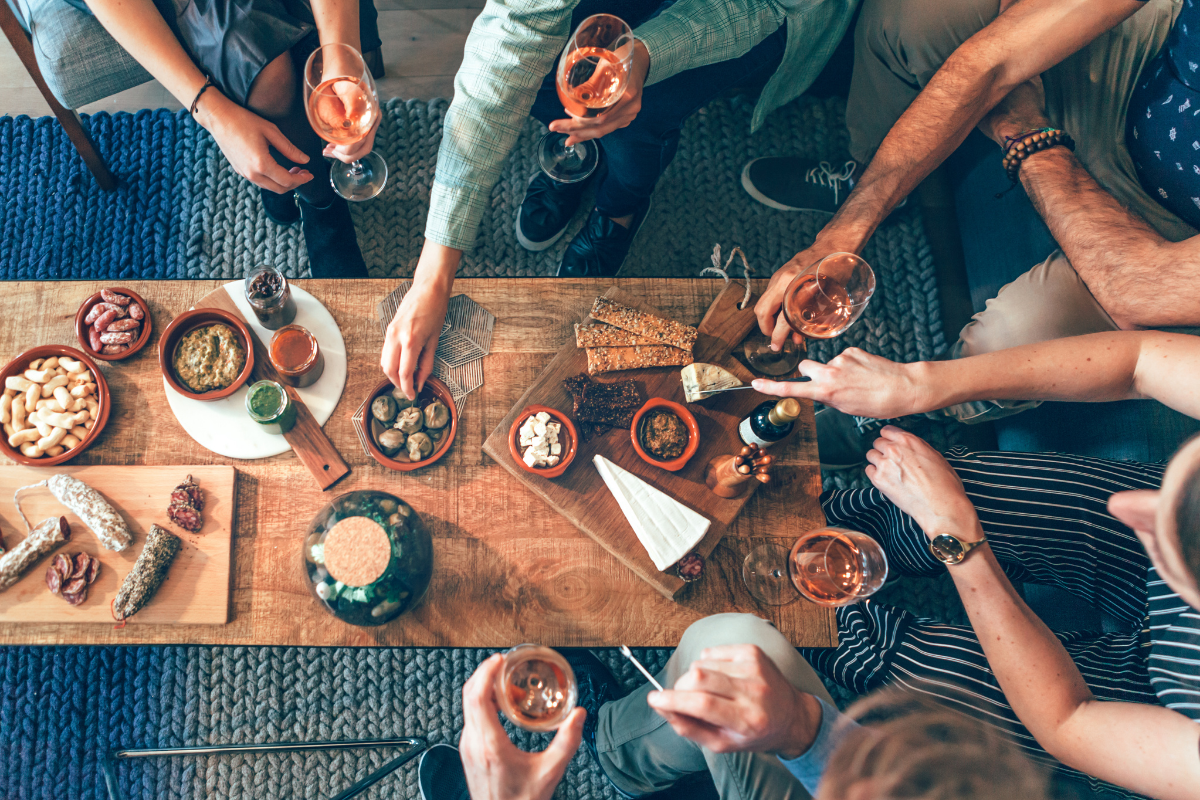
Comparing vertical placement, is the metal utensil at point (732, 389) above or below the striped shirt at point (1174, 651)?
below

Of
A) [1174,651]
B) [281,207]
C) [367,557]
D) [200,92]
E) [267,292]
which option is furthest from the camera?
[281,207]

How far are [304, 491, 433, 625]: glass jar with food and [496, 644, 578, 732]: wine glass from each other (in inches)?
10.7

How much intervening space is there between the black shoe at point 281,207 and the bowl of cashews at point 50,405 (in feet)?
3.20

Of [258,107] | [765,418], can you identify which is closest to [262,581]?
[765,418]

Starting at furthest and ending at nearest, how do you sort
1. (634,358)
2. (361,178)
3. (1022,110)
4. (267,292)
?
1. (361,178)
2. (1022,110)
3. (634,358)
4. (267,292)

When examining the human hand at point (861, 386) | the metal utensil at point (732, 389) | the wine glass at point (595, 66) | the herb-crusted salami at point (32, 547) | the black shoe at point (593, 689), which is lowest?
the black shoe at point (593, 689)

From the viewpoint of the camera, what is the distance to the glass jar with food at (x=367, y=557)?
117 cm

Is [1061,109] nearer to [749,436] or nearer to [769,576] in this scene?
[749,436]

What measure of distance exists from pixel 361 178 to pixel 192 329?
0.74 metres

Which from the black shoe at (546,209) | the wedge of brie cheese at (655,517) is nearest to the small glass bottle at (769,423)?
the wedge of brie cheese at (655,517)

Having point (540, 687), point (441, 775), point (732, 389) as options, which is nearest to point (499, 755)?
point (540, 687)

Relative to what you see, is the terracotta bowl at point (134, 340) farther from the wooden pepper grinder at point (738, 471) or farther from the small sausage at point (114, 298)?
the wooden pepper grinder at point (738, 471)

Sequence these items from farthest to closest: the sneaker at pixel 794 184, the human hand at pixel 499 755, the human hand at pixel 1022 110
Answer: the sneaker at pixel 794 184, the human hand at pixel 1022 110, the human hand at pixel 499 755

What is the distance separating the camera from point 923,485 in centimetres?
144
